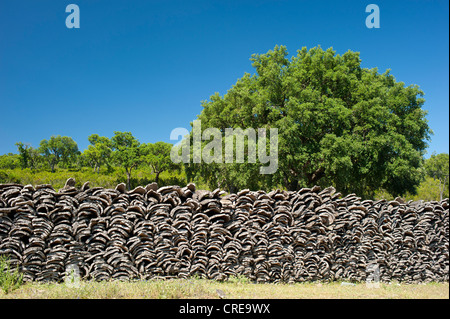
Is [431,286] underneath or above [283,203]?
underneath

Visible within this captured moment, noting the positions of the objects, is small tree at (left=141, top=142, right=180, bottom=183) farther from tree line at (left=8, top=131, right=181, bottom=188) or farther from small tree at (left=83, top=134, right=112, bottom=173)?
small tree at (left=83, top=134, right=112, bottom=173)

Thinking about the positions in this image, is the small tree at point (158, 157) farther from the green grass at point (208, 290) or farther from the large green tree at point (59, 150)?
the green grass at point (208, 290)

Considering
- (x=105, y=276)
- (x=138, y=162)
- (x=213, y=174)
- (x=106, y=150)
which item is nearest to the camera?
(x=105, y=276)

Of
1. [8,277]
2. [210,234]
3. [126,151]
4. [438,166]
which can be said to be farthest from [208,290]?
[438,166]

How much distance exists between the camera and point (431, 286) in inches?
308

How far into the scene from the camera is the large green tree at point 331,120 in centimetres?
1673

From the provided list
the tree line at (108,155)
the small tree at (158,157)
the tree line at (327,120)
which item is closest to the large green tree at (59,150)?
the tree line at (108,155)

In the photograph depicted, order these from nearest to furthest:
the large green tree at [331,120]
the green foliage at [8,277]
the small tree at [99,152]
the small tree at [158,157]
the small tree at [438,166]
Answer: the green foliage at [8,277]
the large green tree at [331,120]
the small tree at [158,157]
the small tree at [99,152]
the small tree at [438,166]

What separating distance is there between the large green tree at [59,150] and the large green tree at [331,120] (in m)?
51.3

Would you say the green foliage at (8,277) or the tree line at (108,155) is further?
the tree line at (108,155)

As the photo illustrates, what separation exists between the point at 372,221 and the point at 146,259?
606 cm
